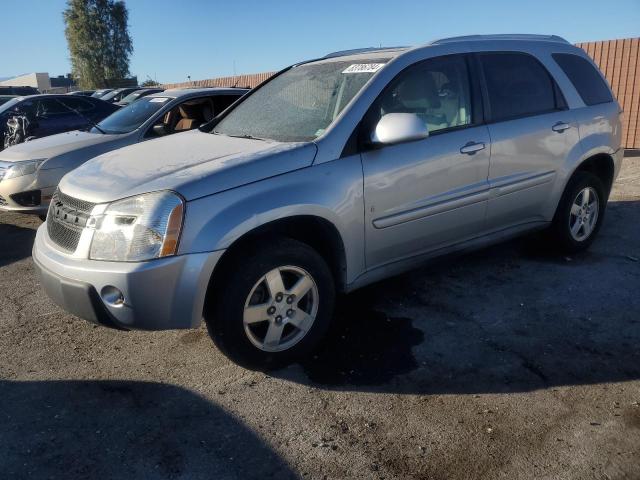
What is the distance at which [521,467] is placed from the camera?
7.75 feet

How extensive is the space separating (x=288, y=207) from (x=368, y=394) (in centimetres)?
109

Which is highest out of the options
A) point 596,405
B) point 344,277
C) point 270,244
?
point 270,244

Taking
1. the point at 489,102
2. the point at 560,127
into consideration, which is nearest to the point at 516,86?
the point at 489,102

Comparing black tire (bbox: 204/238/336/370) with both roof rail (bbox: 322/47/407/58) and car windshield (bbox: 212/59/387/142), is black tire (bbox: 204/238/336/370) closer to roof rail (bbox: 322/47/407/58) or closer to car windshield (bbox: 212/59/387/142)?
car windshield (bbox: 212/59/387/142)

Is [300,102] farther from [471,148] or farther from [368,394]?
[368,394]

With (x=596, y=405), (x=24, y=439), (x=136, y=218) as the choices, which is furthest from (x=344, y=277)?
(x=24, y=439)

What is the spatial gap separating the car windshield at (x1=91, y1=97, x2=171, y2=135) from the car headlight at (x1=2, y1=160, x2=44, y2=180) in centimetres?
92

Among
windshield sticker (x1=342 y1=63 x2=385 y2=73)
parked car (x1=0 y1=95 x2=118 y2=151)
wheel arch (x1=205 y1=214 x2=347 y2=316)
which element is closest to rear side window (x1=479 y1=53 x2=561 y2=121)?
windshield sticker (x1=342 y1=63 x2=385 y2=73)

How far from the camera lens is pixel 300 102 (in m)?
3.86

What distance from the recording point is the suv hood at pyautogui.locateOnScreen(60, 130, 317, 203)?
287 centimetres

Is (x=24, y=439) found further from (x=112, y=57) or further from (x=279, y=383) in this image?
(x=112, y=57)

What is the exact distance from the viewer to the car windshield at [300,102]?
3541 mm

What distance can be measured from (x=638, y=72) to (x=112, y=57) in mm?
50856

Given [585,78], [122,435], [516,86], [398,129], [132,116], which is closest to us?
[122,435]
